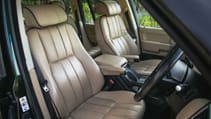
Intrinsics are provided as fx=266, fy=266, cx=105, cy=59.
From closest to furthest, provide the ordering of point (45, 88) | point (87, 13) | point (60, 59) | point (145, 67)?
1. point (45, 88)
2. point (60, 59)
3. point (145, 67)
4. point (87, 13)

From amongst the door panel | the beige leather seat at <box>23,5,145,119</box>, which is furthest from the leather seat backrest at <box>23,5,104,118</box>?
the door panel

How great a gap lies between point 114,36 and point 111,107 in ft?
4.68

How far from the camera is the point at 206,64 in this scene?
61cm

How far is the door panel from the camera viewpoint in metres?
3.23

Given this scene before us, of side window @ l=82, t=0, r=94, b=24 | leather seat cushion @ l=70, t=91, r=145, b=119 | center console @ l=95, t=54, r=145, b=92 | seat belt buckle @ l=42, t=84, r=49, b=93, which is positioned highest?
side window @ l=82, t=0, r=94, b=24

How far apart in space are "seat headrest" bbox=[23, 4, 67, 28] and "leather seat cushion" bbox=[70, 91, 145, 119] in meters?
0.67

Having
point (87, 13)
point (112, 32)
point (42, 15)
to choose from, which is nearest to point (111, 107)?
point (42, 15)

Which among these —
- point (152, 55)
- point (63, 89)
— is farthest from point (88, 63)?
point (152, 55)

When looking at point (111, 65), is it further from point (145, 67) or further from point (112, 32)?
point (112, 32)

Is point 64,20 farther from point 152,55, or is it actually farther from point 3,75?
point 152,55

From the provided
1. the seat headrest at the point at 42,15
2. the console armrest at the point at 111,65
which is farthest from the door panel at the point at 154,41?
the seat headrest at the point at 42,15

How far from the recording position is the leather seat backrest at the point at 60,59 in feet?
5.90

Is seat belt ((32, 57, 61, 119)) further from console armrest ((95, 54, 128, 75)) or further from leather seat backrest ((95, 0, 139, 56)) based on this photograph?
leather seat backrest ((95, 0, 139, 56))

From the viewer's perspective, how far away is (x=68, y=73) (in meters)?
1.97
